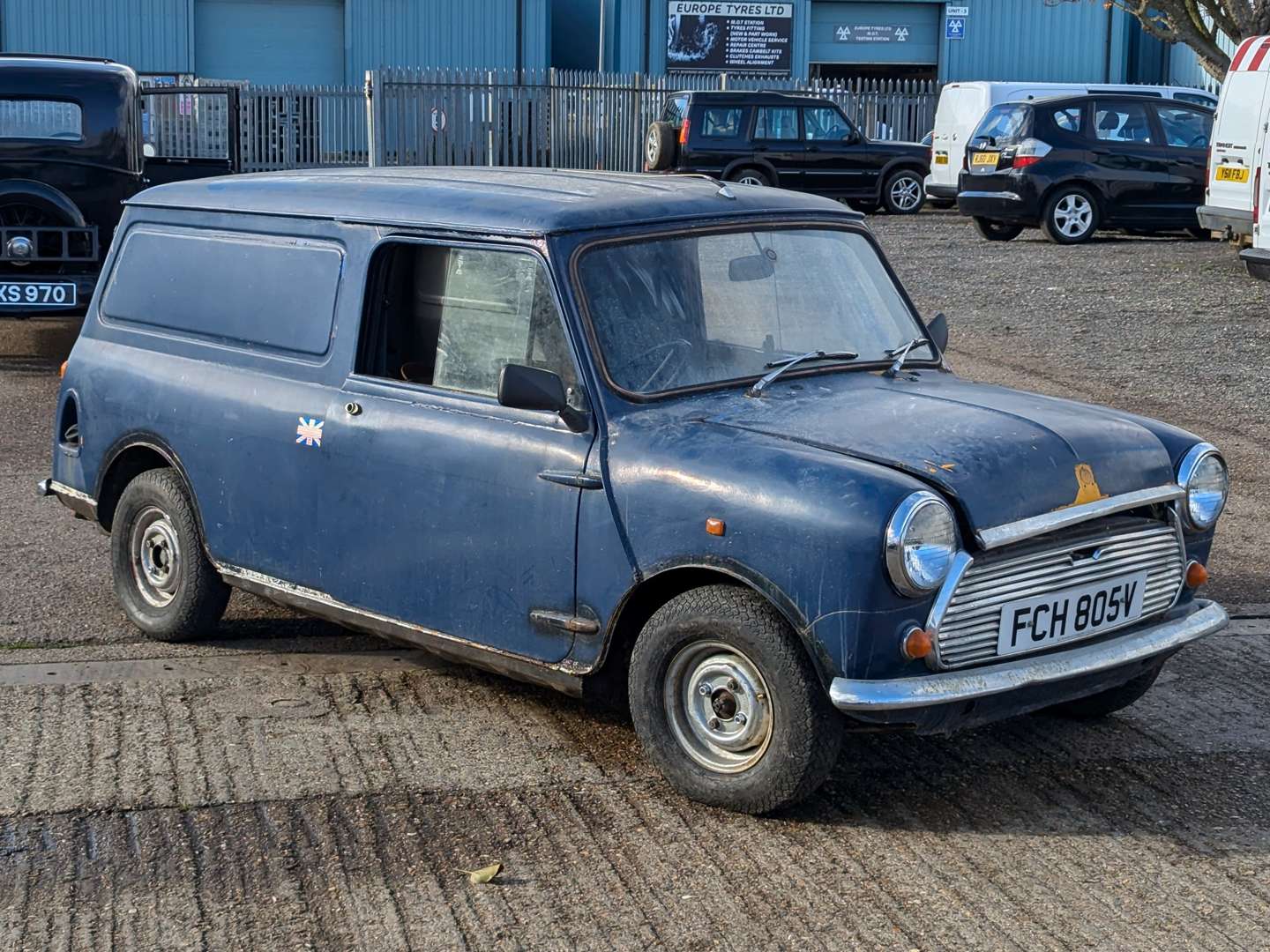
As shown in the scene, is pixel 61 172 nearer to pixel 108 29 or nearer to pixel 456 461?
pixel 456 461

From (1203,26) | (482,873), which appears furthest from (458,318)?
(1203,26)

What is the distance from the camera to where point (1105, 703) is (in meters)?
5.47

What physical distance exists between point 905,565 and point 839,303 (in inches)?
60.0

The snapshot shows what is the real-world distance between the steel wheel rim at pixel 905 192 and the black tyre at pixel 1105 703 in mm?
22416

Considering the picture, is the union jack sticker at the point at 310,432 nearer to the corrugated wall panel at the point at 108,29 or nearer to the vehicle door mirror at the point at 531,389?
the vehicle door mirror at the point at 531,389

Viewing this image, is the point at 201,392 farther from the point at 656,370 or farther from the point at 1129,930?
the point at 1129,930

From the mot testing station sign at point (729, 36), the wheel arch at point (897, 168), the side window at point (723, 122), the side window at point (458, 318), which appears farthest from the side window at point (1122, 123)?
the mot testing station sign at point (729, 36)

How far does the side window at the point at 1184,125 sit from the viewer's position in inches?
830

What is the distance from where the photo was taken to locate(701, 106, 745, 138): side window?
26.5 metres

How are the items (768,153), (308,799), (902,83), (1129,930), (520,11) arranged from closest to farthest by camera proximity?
(1129,930) < (308,799) < (768,153) < (902,83) < (520,11)

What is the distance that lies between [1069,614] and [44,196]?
34.6 feet

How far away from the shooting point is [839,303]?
5613 mm

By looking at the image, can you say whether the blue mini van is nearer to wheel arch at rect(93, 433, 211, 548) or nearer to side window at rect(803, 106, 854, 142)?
wheel arch at rect(93, 433, 211, 548)

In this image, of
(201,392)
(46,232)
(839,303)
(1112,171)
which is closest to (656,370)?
(839,303)
